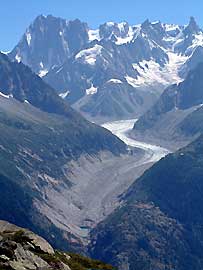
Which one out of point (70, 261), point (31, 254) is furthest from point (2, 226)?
point (31, 254)

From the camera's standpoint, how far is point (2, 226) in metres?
118

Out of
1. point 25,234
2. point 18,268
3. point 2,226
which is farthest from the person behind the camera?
point 2,226

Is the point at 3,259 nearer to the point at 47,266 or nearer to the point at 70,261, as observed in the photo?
the point at 47,266

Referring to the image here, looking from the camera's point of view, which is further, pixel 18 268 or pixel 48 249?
pixel 48 249

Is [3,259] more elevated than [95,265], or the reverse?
[3,259]

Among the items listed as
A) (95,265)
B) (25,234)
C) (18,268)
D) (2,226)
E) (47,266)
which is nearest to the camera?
(18,268)

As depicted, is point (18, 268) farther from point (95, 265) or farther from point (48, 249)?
point (95, 265)

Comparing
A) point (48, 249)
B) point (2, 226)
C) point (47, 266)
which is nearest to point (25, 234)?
point (48, 249)

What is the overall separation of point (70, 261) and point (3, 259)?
20263 mm

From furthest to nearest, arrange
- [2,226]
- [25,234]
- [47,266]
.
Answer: [2,226]
[25,234]
[47,266]

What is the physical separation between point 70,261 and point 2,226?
70.6ft

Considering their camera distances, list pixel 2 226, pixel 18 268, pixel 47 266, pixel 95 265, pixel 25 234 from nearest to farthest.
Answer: pixel 18 268
pixel 47 266
pixel 25 234
pixel 95 265
pixel 2 226

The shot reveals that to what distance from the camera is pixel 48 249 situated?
323 ft

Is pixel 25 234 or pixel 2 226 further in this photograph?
pixel 2 226
